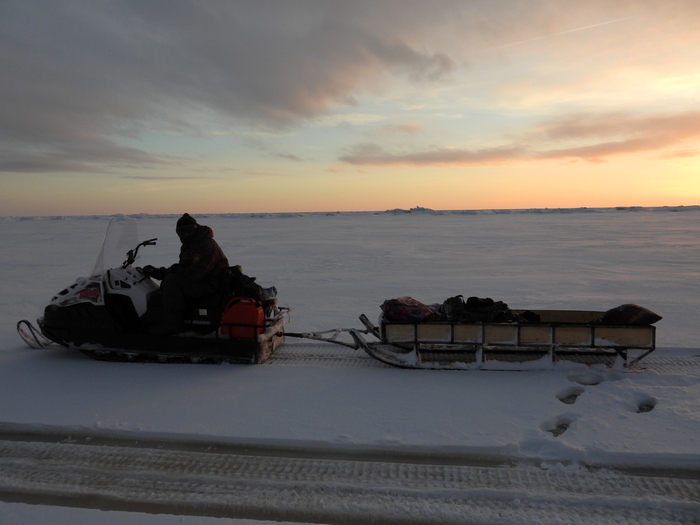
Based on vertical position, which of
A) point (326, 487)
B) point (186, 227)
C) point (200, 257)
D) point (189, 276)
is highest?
point (186, 227)

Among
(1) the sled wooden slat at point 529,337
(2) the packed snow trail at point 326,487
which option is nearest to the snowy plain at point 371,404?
(2) the packed snow trail at point 326,487

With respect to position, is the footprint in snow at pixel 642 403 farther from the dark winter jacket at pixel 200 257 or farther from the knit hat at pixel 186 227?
the knit hat at pixel 186 227

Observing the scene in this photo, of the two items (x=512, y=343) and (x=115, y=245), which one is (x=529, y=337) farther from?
(x=115, y=245)

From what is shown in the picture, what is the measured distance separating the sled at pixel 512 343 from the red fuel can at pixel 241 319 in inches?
41.7

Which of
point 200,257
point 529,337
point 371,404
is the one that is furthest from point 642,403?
point 200,257

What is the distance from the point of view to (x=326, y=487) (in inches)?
107

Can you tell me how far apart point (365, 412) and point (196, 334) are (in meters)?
2.16

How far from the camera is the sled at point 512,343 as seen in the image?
432 cm

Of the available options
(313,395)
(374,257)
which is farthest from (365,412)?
(374,257)

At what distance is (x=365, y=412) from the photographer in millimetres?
3633

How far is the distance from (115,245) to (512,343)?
13.7 ft

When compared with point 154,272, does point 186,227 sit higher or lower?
higher

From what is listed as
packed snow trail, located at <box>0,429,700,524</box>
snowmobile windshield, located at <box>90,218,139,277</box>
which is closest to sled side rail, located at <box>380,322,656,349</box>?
packed snow trail, located at <box>0,429,700,524</box>

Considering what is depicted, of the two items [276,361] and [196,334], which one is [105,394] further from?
[276,361]
